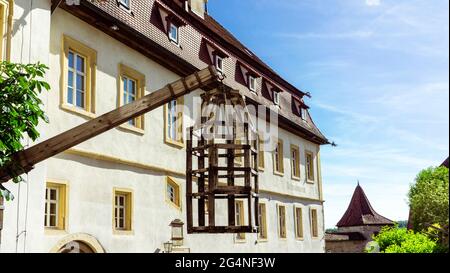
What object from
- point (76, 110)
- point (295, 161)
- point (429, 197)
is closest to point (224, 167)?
point (76, 110)

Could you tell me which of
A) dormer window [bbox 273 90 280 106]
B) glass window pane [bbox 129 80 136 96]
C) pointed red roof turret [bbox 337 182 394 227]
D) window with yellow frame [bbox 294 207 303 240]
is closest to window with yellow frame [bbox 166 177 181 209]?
glass window pane [bbox 129 80 136 96]

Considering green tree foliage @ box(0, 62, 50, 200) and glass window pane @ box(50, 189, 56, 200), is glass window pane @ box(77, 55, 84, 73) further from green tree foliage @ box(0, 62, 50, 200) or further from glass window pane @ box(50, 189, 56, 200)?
green tree foliage @ box(0, 62, 50, 200)

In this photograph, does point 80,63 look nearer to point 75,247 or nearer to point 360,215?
point 75,247

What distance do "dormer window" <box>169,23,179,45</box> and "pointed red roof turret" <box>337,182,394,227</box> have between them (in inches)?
1444

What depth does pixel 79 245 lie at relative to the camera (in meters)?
12.0

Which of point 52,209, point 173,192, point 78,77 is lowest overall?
point 52,209

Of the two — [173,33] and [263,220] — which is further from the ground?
[173,33]

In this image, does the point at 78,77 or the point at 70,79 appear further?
the point at 78,77

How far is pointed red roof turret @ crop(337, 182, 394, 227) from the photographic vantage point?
5012 cm

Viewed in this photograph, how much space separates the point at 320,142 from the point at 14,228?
22.2m

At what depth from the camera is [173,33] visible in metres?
17.4

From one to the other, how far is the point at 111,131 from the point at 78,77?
148cm
